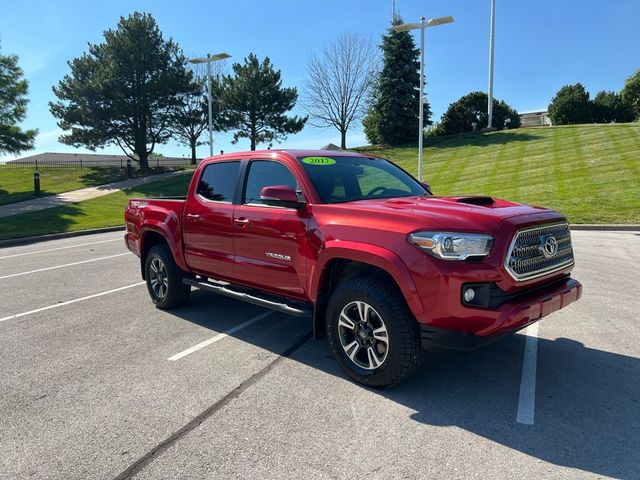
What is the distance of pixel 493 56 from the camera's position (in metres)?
42.6

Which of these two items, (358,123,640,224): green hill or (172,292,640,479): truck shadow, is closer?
(172,292,640,479): truck shadow

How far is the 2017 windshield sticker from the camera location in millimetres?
4723

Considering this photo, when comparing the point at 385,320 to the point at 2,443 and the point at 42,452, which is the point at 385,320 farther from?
the point at 2,443

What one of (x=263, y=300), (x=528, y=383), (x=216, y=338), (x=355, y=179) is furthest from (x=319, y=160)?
(x=528, y=383)

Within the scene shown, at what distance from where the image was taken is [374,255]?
11.9 feet

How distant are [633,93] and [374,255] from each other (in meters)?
61.6

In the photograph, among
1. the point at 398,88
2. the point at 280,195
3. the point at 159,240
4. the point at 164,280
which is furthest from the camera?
the point at 398,88

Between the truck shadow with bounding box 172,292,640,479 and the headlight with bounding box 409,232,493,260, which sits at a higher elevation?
the headlight with bounding box 409,232,493,260

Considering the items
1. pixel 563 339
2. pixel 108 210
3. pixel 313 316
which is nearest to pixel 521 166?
pixel 108 210

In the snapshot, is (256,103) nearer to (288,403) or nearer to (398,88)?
(398,88)

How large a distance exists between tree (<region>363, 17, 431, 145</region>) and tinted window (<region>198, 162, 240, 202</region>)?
123ft

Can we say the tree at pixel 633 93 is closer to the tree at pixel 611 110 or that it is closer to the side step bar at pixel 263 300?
the tree at pixel 611 110

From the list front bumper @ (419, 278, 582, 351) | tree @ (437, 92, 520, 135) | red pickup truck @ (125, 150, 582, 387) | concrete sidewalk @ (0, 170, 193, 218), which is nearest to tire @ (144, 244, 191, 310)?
red pickup truck @ (125, 150, 582, 387)

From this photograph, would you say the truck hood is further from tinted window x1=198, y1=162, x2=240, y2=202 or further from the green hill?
the green hill
